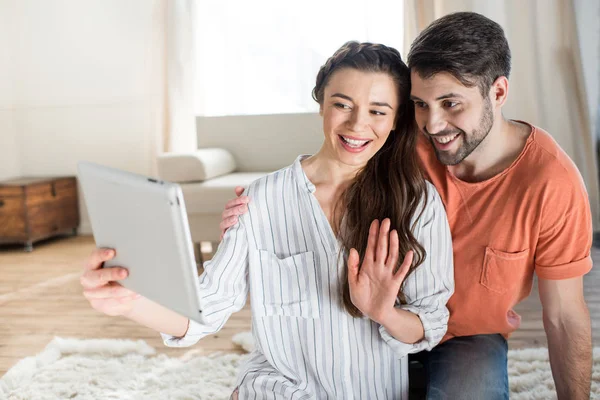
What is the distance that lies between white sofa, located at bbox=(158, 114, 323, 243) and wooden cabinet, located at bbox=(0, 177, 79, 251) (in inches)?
47.6

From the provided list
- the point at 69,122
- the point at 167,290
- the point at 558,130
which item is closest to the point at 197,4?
the point at 69,122

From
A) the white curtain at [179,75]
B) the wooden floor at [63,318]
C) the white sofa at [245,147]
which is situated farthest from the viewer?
the white curtain at [179,75]

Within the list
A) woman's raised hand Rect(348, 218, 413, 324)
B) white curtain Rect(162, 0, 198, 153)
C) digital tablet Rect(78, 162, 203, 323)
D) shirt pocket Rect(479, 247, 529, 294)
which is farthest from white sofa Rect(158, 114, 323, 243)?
digital tablet Rect(78, 162, 203, 323)

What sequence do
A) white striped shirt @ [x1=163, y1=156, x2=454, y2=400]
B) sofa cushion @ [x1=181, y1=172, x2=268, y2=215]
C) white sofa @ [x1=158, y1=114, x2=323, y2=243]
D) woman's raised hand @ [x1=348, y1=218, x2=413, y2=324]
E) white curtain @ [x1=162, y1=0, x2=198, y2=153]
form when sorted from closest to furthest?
woman's raised hand @ [x1=348, y1=218, x2=413, y2=324] → white striped shirt @ [x1=163, y1=156, x2=454, y2=400] → sofa cushion @ [x1=181, y1=172, x2=268, y2=215] → white sofa @ [x1=158, y1=114, x2=323, y2=243] → white curtain @ [x1=162, y1=0, x2=198, y2=153]

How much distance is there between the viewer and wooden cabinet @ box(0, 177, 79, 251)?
4242 mm

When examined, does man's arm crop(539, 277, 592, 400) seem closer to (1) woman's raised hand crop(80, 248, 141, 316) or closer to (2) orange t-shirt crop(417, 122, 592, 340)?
(2) orange t-shirt crop(417, 122, 592, 340)

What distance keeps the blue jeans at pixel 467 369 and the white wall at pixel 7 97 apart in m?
4.26

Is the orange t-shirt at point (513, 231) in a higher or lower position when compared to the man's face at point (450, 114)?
lower

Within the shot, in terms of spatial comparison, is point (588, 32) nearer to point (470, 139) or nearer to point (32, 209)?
point (470, 139)

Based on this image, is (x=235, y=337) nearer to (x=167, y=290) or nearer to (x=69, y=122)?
(x=167, y=290)

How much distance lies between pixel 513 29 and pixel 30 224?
3.60 m

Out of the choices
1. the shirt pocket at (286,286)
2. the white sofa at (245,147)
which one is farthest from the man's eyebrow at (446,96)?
the white sofa at (245,147)

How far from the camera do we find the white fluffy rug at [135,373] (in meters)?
2.07

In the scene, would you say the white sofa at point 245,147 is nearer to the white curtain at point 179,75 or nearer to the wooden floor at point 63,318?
the white curtain at point 179,75
